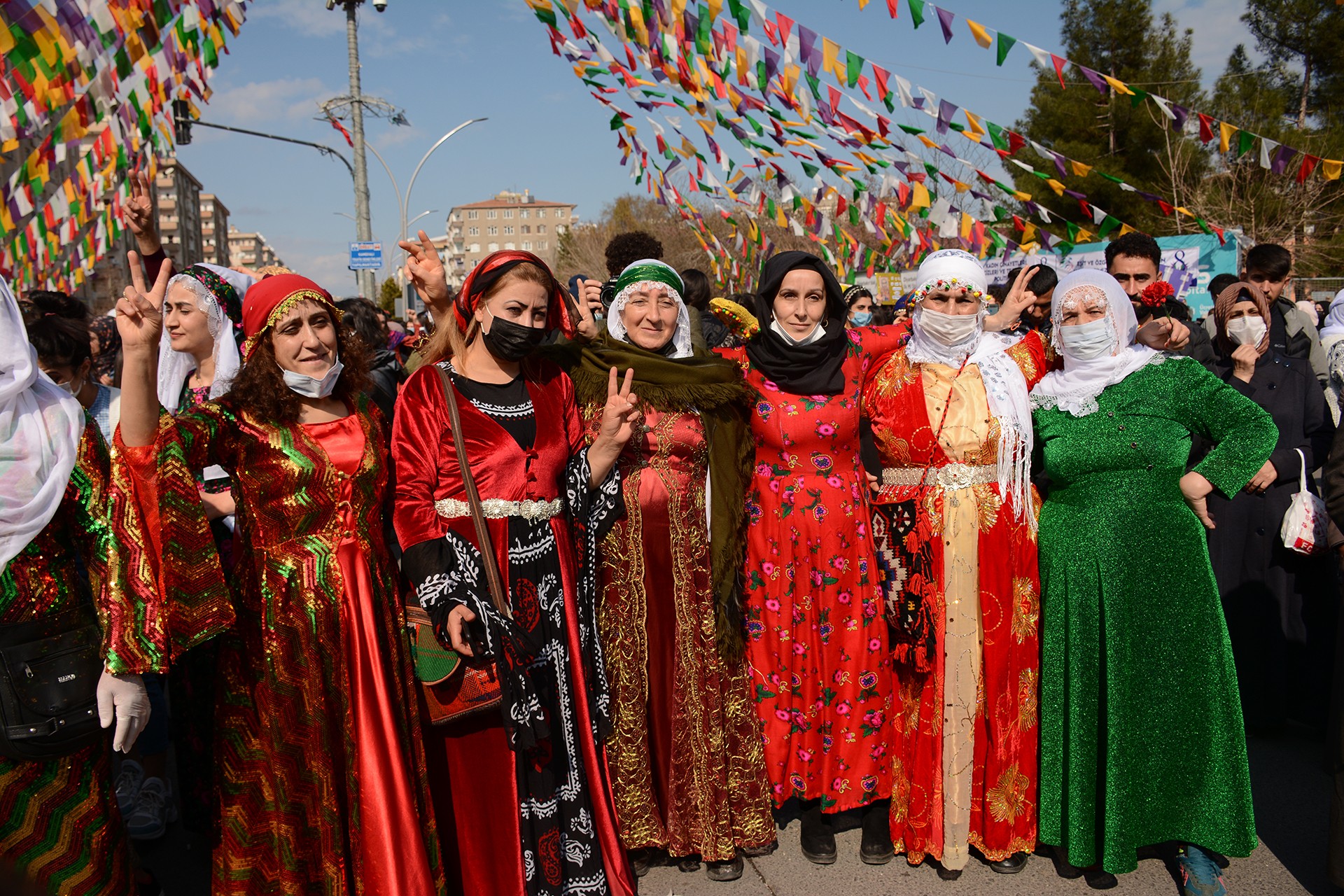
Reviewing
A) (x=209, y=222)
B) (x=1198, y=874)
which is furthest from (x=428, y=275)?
(x=209, y=222)

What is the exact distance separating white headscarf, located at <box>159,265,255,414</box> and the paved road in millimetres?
1838

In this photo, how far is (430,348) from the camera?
3049mm

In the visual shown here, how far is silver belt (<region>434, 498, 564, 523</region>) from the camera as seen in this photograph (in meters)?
2.72

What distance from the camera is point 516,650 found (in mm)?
2650

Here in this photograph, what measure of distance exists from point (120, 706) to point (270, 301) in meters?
1.22

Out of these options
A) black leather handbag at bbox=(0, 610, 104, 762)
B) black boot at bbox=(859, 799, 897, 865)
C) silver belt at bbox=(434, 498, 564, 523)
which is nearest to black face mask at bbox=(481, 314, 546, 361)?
silver belt at bbox=(434, 498, 564, 523)

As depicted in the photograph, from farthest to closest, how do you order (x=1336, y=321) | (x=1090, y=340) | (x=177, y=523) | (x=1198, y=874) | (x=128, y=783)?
(x=1336, y=321) < (x=128, y=783) < (x=1090, y=340) < (x=1198, y=874) < (x=177, y=523)

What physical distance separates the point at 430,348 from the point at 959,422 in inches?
76.2

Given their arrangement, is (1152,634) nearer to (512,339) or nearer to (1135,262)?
(1135,262)

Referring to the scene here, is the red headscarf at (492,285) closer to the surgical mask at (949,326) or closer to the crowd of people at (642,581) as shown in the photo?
the crowd of people at (642,581)

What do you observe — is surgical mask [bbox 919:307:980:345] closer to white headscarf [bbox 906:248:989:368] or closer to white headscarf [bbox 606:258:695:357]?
white headscarf [bbox 906:248:989:368]

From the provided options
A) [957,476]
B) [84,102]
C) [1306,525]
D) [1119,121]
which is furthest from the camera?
Answer: [1119,121]

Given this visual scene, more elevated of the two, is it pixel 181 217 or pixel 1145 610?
pixel 181 217

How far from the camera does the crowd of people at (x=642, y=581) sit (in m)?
2.56
